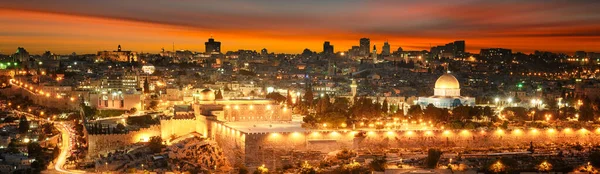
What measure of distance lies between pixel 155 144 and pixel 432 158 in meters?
9.60

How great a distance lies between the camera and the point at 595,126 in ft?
95.4

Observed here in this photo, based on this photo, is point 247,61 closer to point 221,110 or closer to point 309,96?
point 309,96

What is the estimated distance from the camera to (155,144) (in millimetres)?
27734

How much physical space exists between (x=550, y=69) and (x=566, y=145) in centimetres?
4633

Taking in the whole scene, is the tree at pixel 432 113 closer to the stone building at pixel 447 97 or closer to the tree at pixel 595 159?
the stone building at pixel 447 97

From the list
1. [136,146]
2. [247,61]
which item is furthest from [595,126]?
[247,61]

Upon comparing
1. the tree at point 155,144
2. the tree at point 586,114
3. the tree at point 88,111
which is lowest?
the tree at point 155,144

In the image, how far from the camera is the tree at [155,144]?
2730 cm

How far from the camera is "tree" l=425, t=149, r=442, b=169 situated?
928 inches

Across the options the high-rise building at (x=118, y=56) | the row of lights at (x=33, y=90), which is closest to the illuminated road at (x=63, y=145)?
the row of lights at (x=33, y=90)

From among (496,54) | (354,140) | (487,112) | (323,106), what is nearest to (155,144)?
(354,140)

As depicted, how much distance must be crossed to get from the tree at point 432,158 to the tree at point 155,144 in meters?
9.02

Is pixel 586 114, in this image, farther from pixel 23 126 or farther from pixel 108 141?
pixel 23 126

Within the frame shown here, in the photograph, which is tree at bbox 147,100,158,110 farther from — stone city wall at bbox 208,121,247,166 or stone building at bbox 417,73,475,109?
stone city wall at bbox 208,121,247,166
